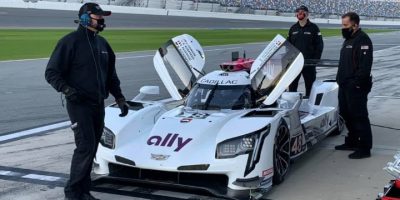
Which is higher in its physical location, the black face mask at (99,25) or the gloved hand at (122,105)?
the black face mask at (99,25)

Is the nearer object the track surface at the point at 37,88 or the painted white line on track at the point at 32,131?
the painted white line on track at the point at 32,131

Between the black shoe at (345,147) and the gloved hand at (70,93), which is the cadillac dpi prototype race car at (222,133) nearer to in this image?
the black shoe at (345,147)

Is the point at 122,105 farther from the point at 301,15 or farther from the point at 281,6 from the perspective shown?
the point at 281,6

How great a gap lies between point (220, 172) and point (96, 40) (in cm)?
166

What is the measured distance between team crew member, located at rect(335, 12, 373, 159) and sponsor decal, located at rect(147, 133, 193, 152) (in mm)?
2475

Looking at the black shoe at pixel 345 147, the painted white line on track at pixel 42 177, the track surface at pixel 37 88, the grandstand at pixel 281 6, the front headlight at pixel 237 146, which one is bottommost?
the grandstand at pixel 281 6

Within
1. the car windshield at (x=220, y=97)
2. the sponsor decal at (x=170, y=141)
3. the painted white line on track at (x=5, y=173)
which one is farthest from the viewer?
the car windshield at (x=220, y=97)

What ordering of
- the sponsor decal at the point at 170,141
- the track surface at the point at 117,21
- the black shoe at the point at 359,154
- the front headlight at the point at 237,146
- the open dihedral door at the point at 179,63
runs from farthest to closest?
the track surface at the point at 117,21 < the open dihedral door at the point at 179,63 < the black shoe at the point at 359,154 < the sponsor decal at the point at 170,141 < the front headlight at the point at 237,146

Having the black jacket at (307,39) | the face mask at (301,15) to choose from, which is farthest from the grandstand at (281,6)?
the face mask at (301,15)

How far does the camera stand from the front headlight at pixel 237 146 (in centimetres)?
511

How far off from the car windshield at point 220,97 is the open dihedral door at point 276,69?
0.22 meters

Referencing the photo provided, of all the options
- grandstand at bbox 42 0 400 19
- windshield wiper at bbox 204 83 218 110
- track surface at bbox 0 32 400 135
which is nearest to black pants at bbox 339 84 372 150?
windshield wiper at bbox 204 83 218 110

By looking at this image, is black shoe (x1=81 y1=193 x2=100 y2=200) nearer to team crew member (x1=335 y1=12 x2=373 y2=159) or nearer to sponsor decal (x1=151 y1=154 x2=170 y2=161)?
sponsor decal (x1=151 y1=154 x2=170 y2=161)

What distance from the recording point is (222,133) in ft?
17.6
